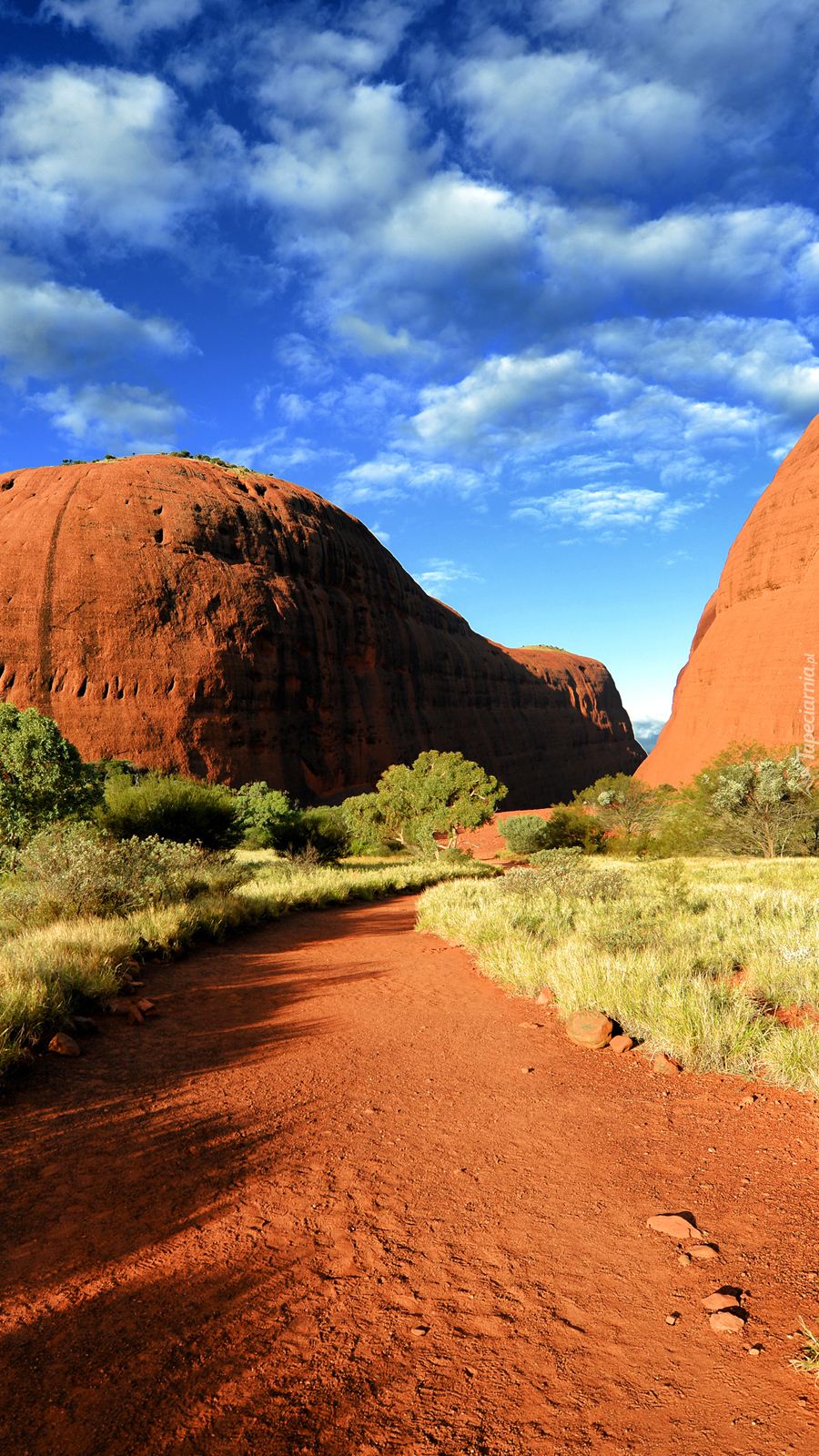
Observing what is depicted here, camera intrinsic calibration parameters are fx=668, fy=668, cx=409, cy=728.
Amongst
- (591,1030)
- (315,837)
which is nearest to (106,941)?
(591,1030)

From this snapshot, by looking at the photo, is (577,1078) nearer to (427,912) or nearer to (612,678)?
(427,912)

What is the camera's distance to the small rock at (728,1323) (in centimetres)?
234

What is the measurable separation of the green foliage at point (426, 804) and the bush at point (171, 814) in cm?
600

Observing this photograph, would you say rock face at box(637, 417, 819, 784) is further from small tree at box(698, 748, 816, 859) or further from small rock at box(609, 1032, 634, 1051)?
small rock at box(609, 1032, 634, 1051)

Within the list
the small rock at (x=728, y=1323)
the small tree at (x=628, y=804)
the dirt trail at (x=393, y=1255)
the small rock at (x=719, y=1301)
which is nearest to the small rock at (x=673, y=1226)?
the dirt trail at (x=393, y=1255)

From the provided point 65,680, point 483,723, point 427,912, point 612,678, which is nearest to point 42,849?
point 427,912

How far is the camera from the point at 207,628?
3641 centimetres

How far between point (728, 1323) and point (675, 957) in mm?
4001

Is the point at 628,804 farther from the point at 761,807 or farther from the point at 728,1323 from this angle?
the point at 728,1323

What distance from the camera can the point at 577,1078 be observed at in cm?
476

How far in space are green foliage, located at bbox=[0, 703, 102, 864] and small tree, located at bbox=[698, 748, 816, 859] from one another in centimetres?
1778

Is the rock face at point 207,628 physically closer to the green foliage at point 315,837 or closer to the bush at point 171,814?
the green foliage at point 315,837

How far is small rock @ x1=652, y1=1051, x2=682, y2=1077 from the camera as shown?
4.71 m

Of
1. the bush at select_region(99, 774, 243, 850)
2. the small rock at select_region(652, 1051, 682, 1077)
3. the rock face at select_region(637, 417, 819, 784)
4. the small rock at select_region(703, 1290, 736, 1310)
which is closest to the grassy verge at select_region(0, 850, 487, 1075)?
the bush at select_region(99, 774, 243, 850)
